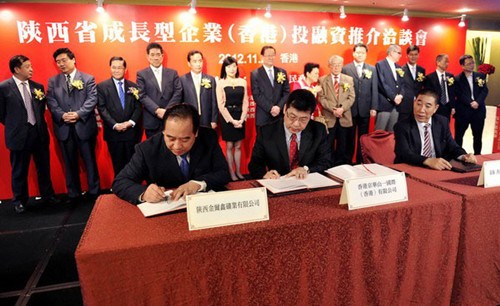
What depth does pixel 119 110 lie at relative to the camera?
12.6 ft

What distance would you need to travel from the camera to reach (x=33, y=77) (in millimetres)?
3900

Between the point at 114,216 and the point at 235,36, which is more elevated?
the point at 235,36

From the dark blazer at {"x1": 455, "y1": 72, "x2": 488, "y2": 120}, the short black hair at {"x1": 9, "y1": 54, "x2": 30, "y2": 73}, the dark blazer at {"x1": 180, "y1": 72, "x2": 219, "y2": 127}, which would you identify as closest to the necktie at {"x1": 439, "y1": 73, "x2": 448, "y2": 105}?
the dark blazer at {"x1": 455, "y1": 72, "x2": 488, "y2": 120}

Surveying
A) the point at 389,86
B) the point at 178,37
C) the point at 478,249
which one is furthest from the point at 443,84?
the point at 478,249

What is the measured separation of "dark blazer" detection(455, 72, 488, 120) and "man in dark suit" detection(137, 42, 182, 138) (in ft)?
12.4

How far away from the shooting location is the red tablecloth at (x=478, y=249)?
158 cm

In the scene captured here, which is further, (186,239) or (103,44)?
(103,44)

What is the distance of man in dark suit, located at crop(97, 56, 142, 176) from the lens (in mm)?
3812

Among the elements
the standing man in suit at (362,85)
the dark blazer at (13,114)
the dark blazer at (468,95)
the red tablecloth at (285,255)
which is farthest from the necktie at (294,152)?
the dark blazer at (468,95)

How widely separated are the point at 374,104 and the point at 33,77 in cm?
397

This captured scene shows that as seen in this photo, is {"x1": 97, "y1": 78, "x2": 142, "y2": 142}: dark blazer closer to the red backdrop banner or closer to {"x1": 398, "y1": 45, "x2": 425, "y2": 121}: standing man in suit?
the red backdrop banner

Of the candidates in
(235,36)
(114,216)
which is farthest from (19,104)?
(114,216)

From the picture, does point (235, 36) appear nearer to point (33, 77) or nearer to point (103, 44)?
point (103, 44)

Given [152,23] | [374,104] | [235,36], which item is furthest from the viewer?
[374,104]
